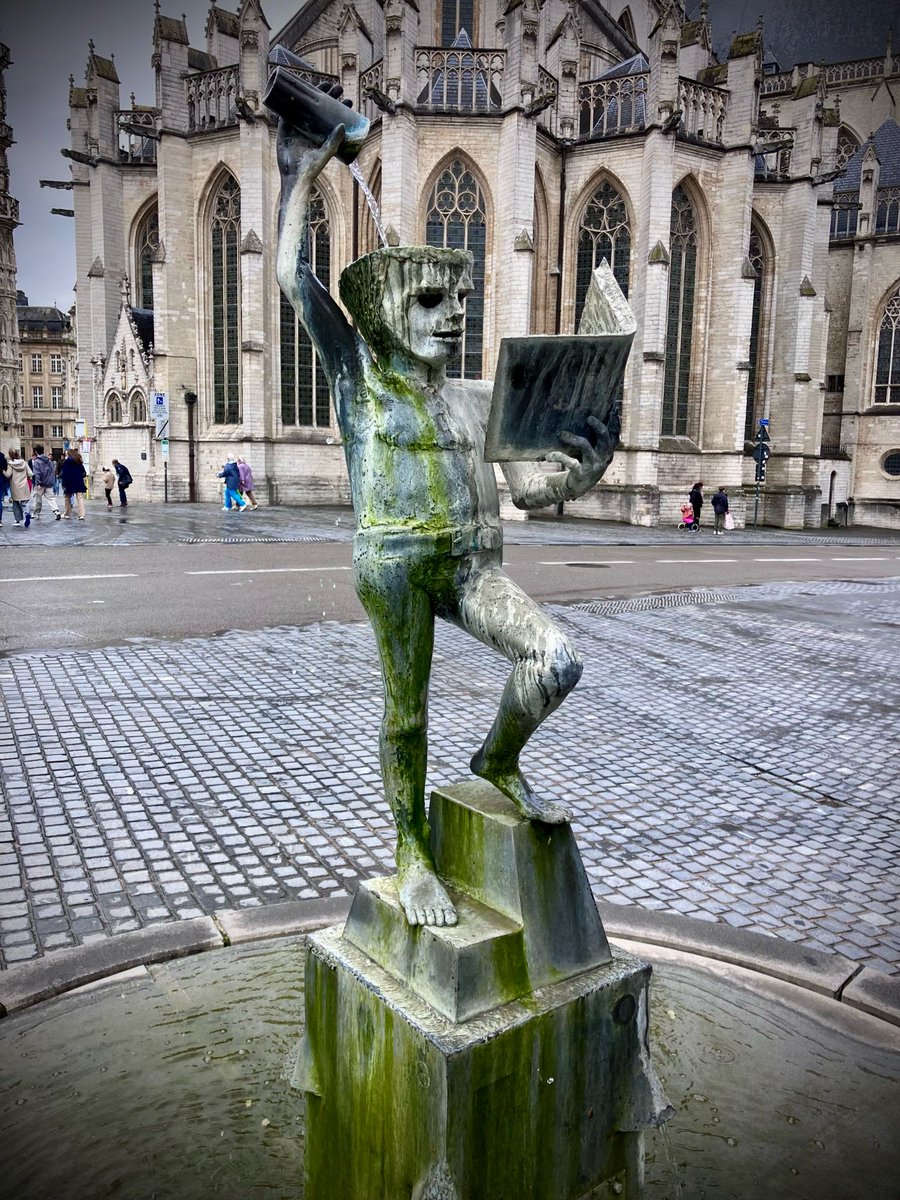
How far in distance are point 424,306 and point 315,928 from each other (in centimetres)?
233

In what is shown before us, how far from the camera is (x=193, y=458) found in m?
30.2

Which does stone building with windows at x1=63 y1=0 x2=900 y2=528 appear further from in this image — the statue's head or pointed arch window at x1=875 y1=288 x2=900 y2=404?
the statue's head

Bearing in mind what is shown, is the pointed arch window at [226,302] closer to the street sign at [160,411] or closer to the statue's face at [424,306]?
the street sign at [160,411]

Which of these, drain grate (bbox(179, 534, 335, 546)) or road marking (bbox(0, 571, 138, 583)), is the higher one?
drain grate (bbox(179, 534, 335, 546))

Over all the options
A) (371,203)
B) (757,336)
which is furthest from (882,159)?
(371,203)

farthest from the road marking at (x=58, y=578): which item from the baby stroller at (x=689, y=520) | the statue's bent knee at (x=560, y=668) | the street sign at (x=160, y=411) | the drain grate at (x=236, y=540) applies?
the street sign at (x=160, y=411)

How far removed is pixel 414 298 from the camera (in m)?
2.23

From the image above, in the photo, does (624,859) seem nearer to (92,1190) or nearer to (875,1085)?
(875,1085)

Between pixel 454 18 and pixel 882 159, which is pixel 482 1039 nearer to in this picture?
pixel 454 18

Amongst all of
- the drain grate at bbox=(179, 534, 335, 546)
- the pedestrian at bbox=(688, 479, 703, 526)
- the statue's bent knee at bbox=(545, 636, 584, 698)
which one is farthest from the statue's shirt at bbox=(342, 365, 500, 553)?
the pedestrian at bbox=(688, 479, 703, 526)

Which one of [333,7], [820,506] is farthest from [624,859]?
[333,7]

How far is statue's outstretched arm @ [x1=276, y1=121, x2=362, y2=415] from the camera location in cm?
238

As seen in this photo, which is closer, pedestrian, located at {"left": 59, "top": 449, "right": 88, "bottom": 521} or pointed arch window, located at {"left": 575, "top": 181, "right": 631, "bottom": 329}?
pedestrian, located at {"left": 59, "top": 449, "right": 88, "bottom": 521}

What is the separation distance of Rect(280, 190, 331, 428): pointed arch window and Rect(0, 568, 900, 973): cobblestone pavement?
72.3 ft
